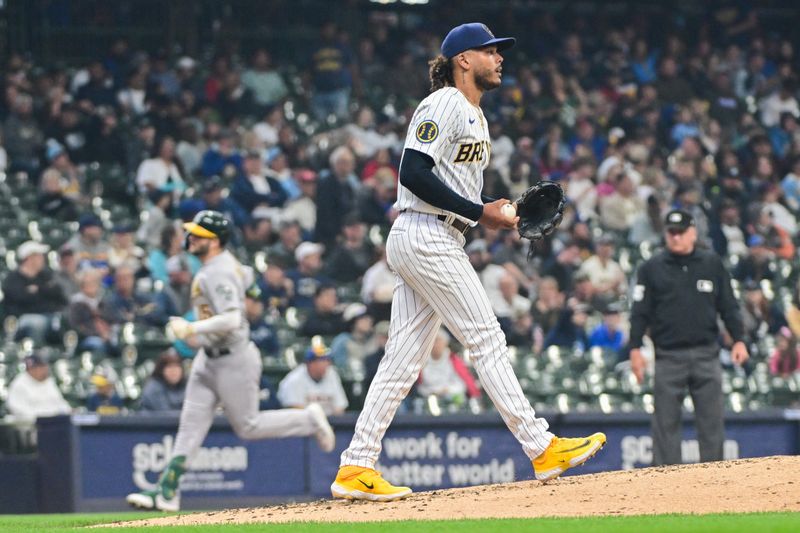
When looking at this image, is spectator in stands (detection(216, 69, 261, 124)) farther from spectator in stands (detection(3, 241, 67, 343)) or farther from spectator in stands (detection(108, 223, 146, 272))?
spectator in stands (detection(3, 241, 67, 343))

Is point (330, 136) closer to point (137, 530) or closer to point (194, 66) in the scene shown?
point (194, 66)

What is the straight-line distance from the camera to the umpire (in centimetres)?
989

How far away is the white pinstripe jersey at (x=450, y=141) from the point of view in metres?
6.74

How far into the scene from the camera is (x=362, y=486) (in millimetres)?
6980

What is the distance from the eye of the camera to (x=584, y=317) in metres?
16.1

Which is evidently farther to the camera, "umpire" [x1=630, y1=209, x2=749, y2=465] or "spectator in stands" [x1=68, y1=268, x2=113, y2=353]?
"spectator in stands" [x1=68, y1=268, x2=113, y2=353]

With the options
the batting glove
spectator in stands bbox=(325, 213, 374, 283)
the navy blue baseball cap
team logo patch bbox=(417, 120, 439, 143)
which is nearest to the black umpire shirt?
the batting glove

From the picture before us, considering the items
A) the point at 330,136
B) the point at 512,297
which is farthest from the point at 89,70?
the point at 512,297

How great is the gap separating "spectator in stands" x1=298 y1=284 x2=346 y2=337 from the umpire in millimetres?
5248

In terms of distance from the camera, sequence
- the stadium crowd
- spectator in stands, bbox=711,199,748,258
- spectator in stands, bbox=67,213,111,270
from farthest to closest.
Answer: spectator in stands, bbox=711,199,748,258 → spectator in stands, bbox=67,213,111,270 → the stadium crowd

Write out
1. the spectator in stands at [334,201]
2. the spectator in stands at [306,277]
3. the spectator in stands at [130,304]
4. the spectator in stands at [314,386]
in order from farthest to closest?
A: the spectator in stands at [334,201] → the spectator in stands at [306,277] → the spectator in stands at [130,304] → the spectator in stands at [314,386]

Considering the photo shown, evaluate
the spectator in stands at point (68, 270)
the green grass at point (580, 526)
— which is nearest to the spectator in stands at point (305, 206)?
the spectator in stands at point (68, 270)

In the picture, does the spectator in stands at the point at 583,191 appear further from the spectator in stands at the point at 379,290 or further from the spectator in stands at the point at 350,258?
the spectator in stands at the point at 379,290

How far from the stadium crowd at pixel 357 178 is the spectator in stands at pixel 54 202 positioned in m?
0.02
